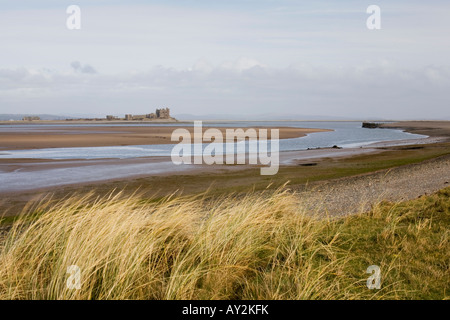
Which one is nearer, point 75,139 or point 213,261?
point 213,261

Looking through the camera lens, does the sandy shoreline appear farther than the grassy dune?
Yes

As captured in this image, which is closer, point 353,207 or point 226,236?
point 226,236

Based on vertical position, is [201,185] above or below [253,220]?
below

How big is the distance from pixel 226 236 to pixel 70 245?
2193 mm

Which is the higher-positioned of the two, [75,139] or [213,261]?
[75,139]

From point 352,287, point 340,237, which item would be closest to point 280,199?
point 340,237

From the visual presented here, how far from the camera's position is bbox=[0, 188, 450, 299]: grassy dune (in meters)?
4.60

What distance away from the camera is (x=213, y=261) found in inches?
210

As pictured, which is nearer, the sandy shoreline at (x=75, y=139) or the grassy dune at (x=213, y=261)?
the grassy dune at (x=213, y=261)

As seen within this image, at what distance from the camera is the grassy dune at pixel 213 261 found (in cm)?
460
